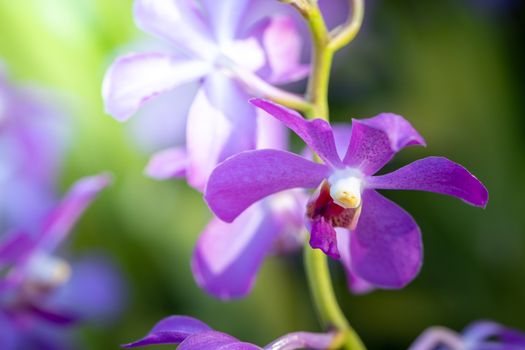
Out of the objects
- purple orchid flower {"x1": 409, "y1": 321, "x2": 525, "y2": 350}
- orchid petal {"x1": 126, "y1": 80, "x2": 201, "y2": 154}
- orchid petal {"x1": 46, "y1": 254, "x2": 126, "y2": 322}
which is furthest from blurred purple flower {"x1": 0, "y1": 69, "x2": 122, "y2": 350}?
purple orchid flower {"x1": 409, "y1": 321, "x2": 525, "y2": 350}

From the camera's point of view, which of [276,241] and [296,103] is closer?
[296,103]

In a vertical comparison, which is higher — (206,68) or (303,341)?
(206,68)

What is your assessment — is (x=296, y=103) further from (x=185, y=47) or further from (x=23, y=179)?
(x=23, y=179)

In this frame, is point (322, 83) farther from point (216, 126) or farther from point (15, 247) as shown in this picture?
point (15, 247)

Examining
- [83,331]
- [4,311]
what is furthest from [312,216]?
[83,331]

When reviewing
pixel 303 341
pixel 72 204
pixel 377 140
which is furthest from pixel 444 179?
pixel 72 204

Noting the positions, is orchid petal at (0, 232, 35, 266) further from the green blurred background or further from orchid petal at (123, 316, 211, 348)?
the green blurred background

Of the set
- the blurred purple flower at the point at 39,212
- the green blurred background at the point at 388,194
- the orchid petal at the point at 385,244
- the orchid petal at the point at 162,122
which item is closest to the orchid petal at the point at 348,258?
the orchid petal at the point at 385,244
